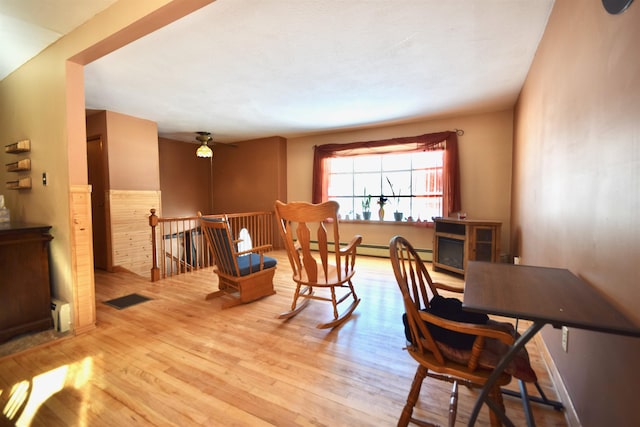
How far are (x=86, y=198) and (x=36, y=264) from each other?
0.70 meters

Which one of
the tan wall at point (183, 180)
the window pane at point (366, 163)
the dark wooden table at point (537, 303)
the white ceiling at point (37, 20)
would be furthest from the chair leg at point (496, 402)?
the tan wall at point (183, 180)

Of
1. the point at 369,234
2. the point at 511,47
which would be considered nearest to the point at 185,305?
the point at 369,234

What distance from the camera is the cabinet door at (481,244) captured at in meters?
3.31

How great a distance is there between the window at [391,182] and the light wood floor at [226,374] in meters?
2.51

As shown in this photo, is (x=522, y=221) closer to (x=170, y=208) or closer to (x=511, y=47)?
(x=511, y=47)

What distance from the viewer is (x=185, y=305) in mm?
2713

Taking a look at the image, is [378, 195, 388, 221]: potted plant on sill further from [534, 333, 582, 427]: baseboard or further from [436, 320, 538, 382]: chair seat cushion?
[436, 320, 538, 382]: chair seat cushion

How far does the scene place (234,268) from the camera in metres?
2.66

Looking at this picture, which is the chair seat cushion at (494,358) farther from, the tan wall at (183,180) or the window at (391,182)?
the tan wall at (183,180)

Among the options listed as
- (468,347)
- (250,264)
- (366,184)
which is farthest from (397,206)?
(468,347)

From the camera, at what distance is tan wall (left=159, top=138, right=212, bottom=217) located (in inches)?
230

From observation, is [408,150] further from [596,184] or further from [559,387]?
[559,387]

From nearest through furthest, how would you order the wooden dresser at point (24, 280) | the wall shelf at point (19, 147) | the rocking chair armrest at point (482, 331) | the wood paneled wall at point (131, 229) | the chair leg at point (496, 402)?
the rocking chair armrest at point (482, 331) < the chair leg at point (496, 402) < the wooden dresser at point (24, 280) < the wall shelf at point (19, 147) < the wood paneled wall at point (131, 229)

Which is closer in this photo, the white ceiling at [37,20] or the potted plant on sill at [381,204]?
the white ceiling at [37,20]
